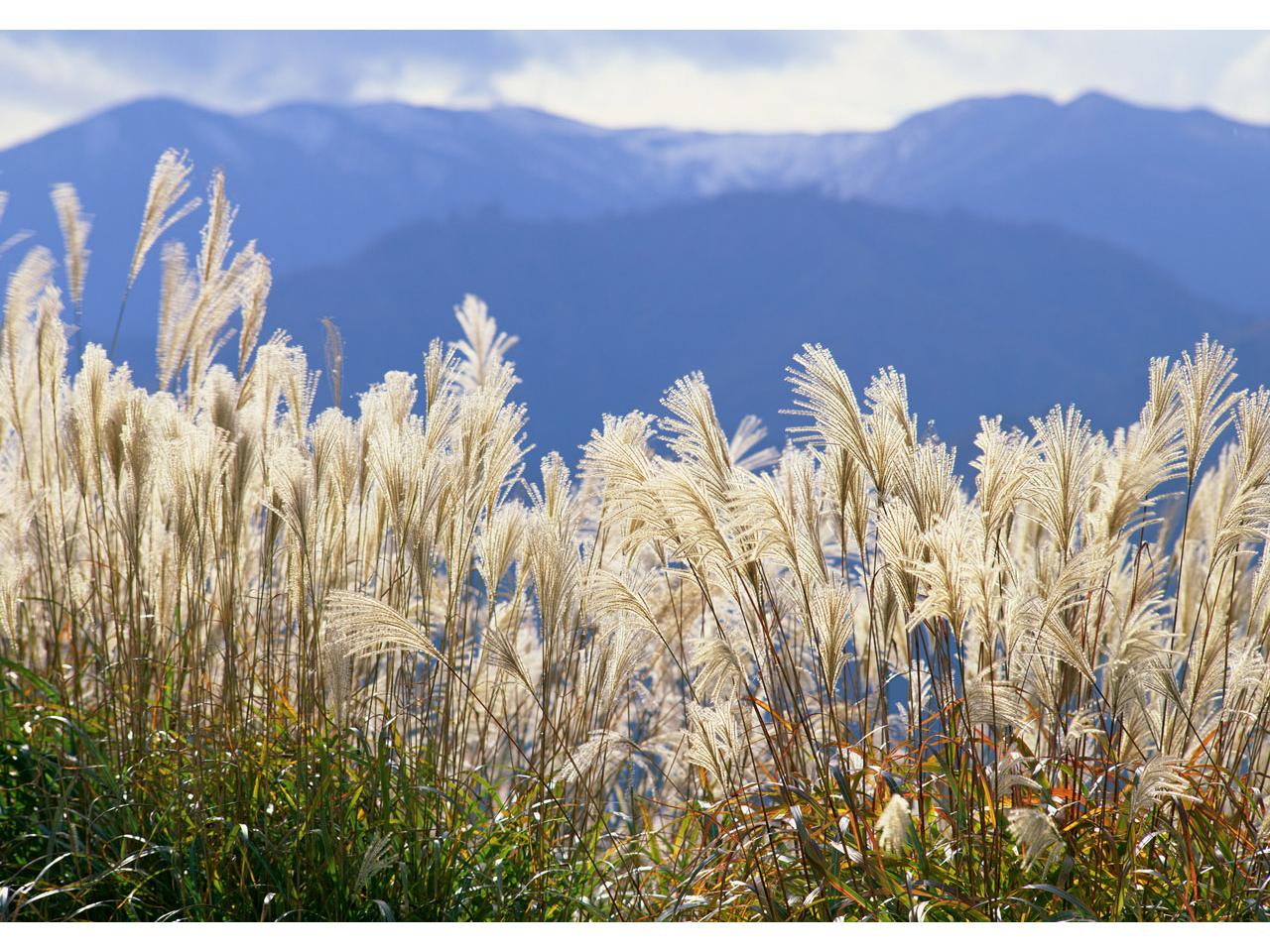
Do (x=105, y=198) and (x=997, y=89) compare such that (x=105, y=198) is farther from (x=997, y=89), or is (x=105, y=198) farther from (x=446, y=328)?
(x=997, y=89)

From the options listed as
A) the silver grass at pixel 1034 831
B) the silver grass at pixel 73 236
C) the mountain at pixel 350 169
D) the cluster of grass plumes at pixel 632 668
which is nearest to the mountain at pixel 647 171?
the mountain at pixel 350 169

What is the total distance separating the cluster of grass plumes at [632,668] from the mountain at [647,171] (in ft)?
37.0

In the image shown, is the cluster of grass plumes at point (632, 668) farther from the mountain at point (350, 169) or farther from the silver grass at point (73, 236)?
the mountain at point (350, 169)

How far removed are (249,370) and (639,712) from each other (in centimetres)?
119

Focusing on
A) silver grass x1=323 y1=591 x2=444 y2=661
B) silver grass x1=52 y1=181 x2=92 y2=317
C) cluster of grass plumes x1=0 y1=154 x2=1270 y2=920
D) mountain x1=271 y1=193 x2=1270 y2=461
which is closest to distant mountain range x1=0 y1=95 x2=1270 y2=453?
mountain x1=271 y1=193 x2=1270 y2=461

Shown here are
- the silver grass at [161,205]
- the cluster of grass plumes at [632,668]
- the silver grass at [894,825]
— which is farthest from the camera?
the silver grass at [161,205]

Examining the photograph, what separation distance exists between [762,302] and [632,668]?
16.3m

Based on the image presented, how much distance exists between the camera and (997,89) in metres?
2.65

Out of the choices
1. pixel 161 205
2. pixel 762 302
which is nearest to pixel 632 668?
pixel 161 205

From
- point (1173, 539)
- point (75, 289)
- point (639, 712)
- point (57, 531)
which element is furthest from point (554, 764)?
point (1173, 539)

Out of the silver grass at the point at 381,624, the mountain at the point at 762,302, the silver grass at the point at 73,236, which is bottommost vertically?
the silver grass at the point at 381,624

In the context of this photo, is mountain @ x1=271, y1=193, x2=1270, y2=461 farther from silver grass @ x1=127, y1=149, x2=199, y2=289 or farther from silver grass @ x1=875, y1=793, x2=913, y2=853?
silver grass @ x1=875, y1=793, x2=913, y2=853

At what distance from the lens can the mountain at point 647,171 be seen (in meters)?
A: 12.6

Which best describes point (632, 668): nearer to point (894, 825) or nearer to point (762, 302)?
point (894, 825)
